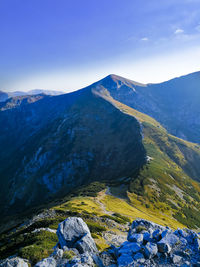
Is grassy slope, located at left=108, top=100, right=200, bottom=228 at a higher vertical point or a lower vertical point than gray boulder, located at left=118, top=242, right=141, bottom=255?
lower

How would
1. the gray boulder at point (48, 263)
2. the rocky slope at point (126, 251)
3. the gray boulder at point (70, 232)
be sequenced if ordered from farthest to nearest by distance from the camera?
the gray boulder at point (70, 232) < the rocky slope at point (126, 251) < the gray boulder at point (48, 263)

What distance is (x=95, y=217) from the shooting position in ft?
154

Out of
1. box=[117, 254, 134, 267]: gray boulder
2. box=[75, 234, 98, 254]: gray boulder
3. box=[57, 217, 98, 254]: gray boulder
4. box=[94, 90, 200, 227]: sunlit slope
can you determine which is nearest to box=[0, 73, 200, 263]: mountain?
box=[94, 90, 200, 227]: sunlit slope

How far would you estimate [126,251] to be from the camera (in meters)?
20.4

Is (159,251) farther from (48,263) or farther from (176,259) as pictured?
(48,263)

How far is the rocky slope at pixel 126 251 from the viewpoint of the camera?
18781mm

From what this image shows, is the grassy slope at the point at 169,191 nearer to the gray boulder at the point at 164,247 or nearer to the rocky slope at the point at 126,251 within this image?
the rocky slope at the point at 126,251

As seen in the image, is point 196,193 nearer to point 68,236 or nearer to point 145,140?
point 145,140

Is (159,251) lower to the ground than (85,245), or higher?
lower

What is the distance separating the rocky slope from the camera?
18.8 metres

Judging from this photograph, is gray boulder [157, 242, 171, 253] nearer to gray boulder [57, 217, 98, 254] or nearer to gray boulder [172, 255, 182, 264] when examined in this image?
gray boulder [172, 255, 182, 264]

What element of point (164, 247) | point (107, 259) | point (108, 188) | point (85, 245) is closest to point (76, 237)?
point (85, 245)

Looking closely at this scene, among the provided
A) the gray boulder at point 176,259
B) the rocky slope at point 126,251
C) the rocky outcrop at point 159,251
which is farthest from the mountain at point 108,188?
the gray boulder at point 176,259

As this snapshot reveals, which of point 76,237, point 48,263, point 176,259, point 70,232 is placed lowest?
point 176,259
